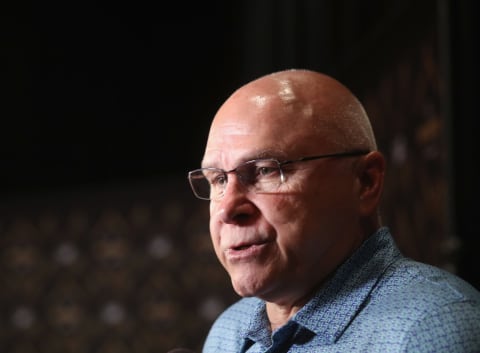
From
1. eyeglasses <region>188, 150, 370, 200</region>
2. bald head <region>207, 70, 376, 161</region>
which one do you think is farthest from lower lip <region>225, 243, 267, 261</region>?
bald head <region>207, 70, 376, 161</region>

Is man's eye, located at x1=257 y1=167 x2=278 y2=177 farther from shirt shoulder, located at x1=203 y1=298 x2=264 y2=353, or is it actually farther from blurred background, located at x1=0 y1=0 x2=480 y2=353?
blurred background, located at x1=0 y1=0 x2=480 y2=353

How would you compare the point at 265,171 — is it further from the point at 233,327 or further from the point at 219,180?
the point at 233,327

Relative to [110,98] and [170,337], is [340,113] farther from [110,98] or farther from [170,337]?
[110,98]

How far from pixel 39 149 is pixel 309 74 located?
14.6ft

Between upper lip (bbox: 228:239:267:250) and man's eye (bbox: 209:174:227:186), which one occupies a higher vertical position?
man's eye (bbox: 209:174:227:186)

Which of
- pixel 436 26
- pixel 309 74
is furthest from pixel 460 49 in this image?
pixel 309 74

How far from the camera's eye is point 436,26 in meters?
2.67

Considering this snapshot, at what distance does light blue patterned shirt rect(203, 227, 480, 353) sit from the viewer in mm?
1146

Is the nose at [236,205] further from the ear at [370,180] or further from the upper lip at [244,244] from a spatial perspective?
the ear at [370,180]

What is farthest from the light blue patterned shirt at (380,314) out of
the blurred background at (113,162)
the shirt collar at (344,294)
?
the blurred background at (113,162)

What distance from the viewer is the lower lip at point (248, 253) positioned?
1.36m

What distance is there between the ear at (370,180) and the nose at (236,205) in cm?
23

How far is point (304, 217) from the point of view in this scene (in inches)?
53.6

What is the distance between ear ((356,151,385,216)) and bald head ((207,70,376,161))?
3 centimetres
